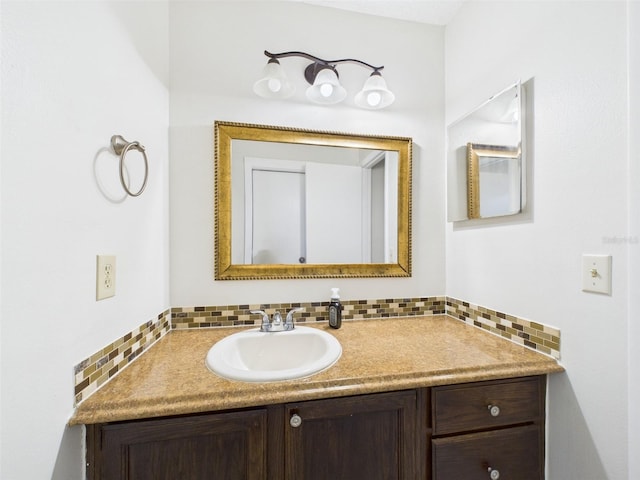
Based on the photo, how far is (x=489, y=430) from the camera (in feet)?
2.92

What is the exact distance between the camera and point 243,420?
2.44ft

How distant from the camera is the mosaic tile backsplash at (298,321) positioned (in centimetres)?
78

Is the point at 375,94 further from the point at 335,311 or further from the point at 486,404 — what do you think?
the point at 486,404

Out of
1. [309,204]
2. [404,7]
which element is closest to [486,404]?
[309,204]

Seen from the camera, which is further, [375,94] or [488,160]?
[375,94]

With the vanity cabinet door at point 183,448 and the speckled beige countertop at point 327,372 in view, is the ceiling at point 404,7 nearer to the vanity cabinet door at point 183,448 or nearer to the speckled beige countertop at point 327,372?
the speckled beige countertop at point 327,372

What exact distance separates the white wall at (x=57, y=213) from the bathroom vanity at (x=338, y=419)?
0.13 m

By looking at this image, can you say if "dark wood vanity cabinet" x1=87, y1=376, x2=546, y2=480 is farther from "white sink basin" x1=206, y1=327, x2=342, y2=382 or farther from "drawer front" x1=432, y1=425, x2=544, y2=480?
"white sink basin" x1=206, y1=327, x2=342, y2=382

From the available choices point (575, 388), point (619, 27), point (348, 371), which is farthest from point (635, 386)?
point (619, 27)

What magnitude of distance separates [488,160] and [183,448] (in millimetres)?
1420

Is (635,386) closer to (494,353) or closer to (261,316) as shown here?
(494,353)

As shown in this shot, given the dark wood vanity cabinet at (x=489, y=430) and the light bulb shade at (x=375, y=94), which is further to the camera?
the light bulb shade at (x=375, y=94)

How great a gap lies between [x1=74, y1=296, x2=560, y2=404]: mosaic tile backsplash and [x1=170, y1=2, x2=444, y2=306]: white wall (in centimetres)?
4

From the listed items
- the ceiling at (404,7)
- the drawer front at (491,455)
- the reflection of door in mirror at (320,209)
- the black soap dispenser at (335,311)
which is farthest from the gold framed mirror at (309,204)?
the drawer front at (491,455)
